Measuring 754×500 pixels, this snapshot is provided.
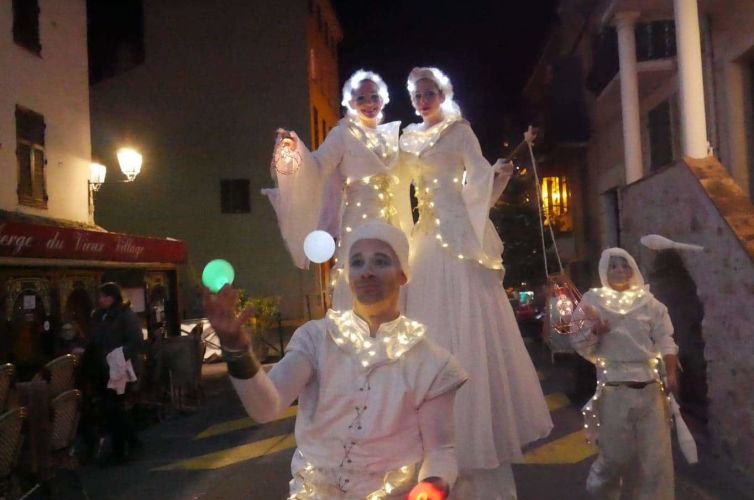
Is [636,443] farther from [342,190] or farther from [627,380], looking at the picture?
[342,190]

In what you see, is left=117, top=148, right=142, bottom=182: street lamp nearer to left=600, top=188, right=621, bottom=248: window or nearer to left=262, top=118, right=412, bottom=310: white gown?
left=600, top=188, right=621, bottom=248: window

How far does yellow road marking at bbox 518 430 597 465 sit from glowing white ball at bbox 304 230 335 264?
394 cm

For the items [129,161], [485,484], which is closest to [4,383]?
[485,484]

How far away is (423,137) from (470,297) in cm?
91

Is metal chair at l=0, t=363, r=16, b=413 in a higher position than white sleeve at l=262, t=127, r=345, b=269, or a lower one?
lower

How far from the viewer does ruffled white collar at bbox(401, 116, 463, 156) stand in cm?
428

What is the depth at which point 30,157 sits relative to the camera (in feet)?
42.0

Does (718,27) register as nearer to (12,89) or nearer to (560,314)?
(560,314)

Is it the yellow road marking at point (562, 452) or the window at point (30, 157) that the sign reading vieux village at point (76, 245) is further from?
the yellow road marking at point (562, 452)

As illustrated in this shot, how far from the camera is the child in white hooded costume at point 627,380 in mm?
4859

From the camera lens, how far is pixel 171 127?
91.2ft

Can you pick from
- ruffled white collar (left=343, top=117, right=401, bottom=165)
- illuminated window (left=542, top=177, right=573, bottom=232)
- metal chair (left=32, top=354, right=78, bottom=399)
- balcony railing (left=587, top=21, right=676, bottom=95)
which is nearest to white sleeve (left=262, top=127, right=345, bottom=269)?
ruffled white collar (left=343, top=117, right=401, bottom=165)

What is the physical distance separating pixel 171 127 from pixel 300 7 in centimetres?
597

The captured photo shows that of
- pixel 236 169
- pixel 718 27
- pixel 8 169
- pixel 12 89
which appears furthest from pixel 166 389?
pixel 236 169
